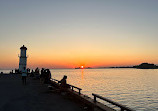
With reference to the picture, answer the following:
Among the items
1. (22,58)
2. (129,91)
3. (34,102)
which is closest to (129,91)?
(129,91)

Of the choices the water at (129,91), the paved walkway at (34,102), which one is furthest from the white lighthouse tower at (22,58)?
the paved walkway at (34,102)

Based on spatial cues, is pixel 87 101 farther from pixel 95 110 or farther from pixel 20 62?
pixel 20 62

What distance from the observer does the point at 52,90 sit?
52.3 ft

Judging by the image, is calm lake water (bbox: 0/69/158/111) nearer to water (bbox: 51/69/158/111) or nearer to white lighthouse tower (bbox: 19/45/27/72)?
water (bbox: 51/69/158/111)

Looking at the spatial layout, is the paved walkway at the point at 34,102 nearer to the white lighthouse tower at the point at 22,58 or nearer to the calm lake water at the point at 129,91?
the calm lake water at the point at 129,91

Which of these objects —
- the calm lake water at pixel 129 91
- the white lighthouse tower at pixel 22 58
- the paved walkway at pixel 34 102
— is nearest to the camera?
the paved walkway at pixel 34 102

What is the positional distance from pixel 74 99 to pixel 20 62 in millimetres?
41531

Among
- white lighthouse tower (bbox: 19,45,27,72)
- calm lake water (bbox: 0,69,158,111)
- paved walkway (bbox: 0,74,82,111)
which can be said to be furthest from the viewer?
white lighthouse tower (bbox: 19,45,27,72)

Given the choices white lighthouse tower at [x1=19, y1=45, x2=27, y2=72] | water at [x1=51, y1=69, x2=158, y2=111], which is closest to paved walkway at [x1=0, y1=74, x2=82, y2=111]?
water at [x1=51, y1=69, x2=158, y2=111]

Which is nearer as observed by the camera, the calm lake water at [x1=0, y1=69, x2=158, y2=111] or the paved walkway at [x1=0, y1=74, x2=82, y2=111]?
the paved walkway at [x1=0, y1=74, x2=82, y2=111]

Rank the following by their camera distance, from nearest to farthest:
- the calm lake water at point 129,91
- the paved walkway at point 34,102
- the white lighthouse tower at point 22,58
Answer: the paved walkway at point 34,102 < the calm lake water at point 129,91 < the white lighthouse tower at point 22,58

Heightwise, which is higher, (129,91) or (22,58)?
(22,58)

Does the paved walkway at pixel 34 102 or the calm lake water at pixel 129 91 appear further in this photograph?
the calm lake water at pixel 129 91

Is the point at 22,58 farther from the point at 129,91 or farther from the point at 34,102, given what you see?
the point at 34,102
